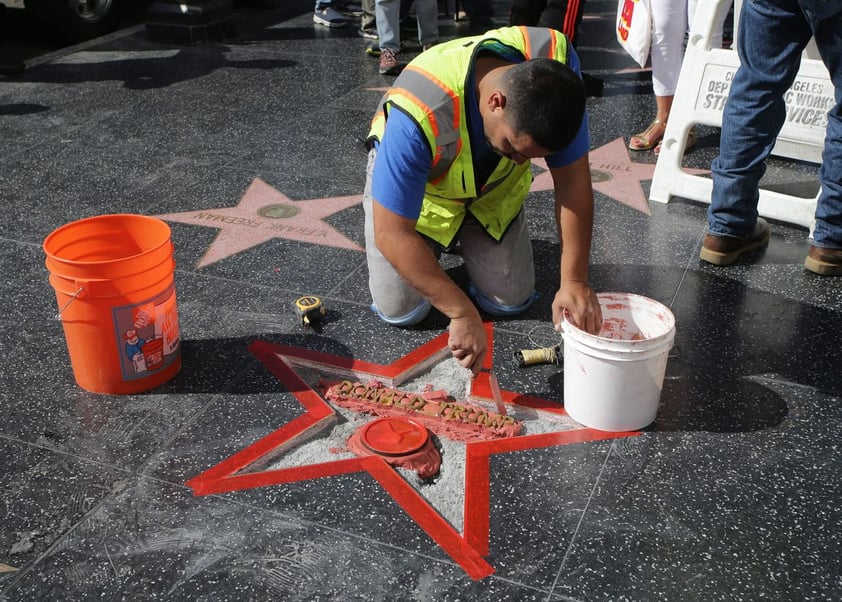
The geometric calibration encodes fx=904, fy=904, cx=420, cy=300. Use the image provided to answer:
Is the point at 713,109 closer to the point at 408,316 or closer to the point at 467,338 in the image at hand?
the point at 408,316

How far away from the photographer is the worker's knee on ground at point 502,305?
3566mm

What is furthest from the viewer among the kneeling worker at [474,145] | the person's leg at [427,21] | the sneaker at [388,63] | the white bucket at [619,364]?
the person's leg at [427,21]

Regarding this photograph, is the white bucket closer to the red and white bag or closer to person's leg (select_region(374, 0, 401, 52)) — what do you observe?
the red and white bag

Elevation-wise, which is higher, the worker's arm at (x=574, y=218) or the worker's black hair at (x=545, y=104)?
the worker's black hair at (x=545, y=104)

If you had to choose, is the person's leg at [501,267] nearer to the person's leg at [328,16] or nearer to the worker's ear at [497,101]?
the worker's ear at [497,101]

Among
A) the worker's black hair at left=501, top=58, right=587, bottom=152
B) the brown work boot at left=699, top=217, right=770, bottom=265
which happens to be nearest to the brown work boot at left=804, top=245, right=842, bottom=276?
the brown work boot at left=699, top=217, right=770, bottom=265

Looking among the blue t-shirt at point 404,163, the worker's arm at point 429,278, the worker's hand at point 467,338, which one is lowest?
the worker's hand at point 467,338

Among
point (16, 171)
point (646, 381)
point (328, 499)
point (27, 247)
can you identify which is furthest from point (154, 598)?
point (16, 171)

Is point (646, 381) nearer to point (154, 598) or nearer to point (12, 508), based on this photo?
point (154, 598)

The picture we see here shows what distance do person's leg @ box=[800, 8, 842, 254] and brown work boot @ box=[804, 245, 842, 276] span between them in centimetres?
→ 1

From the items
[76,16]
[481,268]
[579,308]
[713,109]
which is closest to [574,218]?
[579,308]

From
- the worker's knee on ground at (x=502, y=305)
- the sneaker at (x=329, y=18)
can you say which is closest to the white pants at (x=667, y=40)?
the worker's knee on ground at (x=502, y=305)

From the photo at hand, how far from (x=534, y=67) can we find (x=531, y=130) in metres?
0.18

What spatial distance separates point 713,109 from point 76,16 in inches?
220
